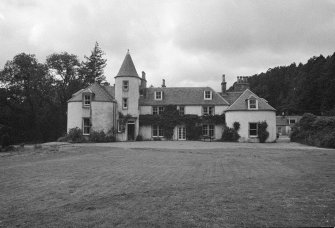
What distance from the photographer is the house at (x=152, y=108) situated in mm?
38250

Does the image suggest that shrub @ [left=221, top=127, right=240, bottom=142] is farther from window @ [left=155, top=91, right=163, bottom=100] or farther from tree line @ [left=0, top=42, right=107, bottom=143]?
tree line @ [left=0, top=42, right=107, bottom=143]

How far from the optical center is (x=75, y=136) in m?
36.9

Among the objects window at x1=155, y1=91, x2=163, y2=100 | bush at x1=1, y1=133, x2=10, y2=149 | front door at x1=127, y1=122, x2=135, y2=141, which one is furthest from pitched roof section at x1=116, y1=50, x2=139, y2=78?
bush at x1=1, y1=133, x2=10, y2=149

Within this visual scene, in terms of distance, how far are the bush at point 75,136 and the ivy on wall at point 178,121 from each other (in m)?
8.32

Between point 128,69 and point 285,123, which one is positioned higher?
point 128,69

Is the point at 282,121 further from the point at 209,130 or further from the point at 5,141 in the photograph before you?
the point at 5,141

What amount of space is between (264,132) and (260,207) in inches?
1242

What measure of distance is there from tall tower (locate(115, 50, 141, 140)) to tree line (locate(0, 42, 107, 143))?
51.8ft

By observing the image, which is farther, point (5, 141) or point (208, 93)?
point (208, 93)

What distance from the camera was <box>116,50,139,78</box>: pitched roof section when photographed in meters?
40.5

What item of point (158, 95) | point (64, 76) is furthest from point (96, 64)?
point (158, 95)

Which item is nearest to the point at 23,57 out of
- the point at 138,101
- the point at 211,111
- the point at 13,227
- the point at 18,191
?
the point at 138,101

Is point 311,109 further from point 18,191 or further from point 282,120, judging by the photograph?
point 18,191

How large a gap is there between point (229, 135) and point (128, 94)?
44.3 ft
